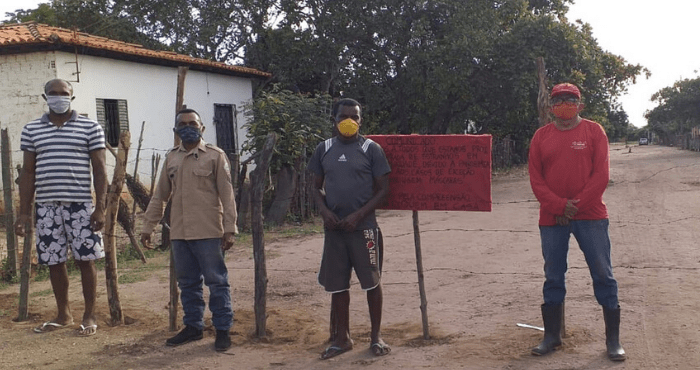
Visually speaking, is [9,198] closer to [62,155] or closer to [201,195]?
[62,155]

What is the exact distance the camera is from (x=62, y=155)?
552 centimetres

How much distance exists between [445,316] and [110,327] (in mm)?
2807

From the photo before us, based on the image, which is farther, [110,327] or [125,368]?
[110,327]

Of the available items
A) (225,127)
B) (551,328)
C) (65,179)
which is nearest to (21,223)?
(65,179)

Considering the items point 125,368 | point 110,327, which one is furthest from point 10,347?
point 125,368

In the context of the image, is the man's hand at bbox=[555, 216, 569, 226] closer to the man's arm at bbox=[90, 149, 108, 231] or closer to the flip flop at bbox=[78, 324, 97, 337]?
the man's arm at bbox=[90, 149, 108, 231]

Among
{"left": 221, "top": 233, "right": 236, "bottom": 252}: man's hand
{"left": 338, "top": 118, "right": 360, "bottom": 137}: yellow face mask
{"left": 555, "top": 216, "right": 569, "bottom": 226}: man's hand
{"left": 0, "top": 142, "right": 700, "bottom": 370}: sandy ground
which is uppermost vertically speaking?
{"left": 338, "top": 118, "right": 360, "bottom": 137}: yellow face mask

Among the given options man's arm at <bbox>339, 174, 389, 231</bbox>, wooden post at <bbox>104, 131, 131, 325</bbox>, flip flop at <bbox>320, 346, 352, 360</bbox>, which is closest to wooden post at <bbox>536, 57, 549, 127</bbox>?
man's arm at <bbox>339, 174, 389, 231</bbox>

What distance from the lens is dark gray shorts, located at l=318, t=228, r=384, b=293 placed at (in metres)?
4.80

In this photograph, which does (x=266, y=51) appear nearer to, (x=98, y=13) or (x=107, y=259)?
(x=98, y=13)

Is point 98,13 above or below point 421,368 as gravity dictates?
above

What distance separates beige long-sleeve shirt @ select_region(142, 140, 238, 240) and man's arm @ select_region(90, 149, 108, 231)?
76cm

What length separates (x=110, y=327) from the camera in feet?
19.3

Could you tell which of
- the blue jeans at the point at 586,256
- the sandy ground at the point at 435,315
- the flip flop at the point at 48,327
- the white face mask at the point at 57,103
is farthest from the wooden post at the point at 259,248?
the blue jeans at the point at 586,256
